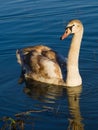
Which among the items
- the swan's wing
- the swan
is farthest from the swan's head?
the swan's wing

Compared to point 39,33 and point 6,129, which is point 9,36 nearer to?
point 39,33

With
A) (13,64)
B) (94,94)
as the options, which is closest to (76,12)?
(13,64)

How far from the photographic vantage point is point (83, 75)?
13469 millimetres

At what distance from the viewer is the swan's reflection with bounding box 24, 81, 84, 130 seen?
34.8 ft

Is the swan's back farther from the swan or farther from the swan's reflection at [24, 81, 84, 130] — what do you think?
the swan's reflection at [24, 81, 84, 130]

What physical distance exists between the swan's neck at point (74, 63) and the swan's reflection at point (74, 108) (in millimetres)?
201

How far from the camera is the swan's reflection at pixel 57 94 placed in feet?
34.8

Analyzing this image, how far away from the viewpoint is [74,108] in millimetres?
11211

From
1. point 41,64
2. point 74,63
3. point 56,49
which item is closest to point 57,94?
point 74,63

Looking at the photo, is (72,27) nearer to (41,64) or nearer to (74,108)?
(41,64)

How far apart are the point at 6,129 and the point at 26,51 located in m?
4.89

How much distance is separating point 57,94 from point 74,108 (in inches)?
42.5

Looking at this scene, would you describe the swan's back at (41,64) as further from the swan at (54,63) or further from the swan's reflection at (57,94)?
the swan's reflection at (57,94)

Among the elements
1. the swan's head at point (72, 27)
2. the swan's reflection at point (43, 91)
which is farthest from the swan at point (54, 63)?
the swan's reflection at point (43, 91)
